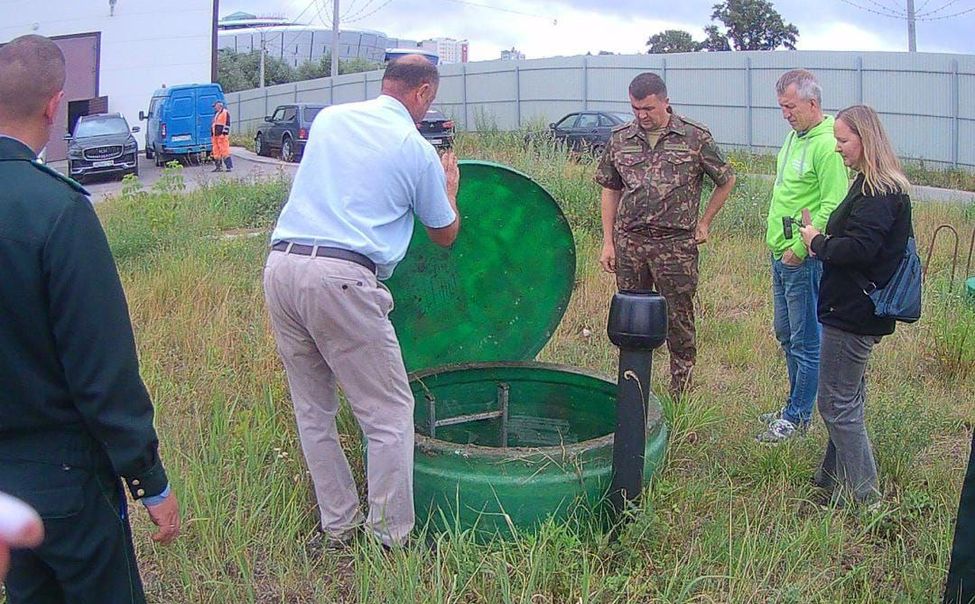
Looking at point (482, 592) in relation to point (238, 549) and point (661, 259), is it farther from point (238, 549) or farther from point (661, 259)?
point (661, 259)

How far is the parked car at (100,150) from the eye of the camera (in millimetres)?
20062

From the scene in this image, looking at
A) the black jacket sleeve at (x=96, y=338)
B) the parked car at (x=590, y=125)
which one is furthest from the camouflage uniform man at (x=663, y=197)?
the parked car at (x=590, y=125)

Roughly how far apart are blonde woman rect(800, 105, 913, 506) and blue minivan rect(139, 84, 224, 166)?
21.1 metres

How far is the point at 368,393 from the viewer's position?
3248 mm

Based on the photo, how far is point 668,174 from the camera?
15.9 ft

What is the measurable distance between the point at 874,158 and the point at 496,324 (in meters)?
1.94

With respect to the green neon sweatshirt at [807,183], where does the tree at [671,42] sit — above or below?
above

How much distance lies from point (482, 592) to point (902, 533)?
1.71 m

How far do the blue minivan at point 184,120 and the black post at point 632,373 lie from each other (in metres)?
21.1

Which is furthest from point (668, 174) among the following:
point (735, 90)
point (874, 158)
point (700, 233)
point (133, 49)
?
point (133, 49)

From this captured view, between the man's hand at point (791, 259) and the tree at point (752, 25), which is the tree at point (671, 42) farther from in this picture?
the man's hand at point (791, 259)

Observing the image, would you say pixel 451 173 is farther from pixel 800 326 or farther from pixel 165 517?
pixel 800 326

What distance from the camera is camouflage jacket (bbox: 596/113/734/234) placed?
4.85m

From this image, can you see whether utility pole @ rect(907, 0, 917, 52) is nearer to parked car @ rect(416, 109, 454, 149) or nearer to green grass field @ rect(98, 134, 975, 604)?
parked car @ rect(416, 109, 454, 149)
